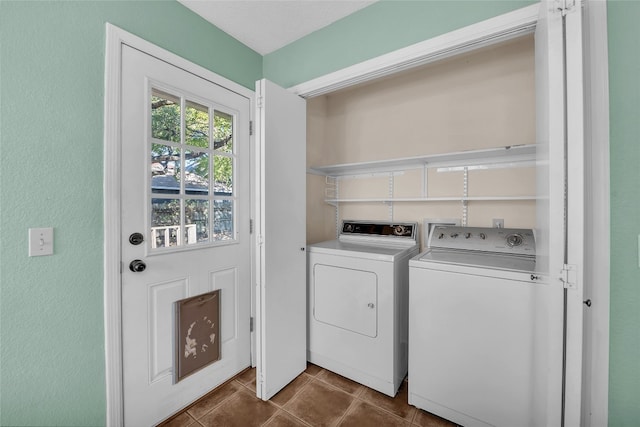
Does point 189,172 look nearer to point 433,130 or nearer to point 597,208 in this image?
point 433,130

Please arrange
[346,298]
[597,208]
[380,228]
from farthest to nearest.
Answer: [380,228] < [346,298] < [597,208]

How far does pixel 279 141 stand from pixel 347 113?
3.73 ft

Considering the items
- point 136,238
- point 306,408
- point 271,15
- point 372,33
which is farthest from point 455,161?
point 136,238

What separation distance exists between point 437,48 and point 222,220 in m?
1.68

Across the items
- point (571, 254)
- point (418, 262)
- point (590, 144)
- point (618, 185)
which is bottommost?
point (418, 262)

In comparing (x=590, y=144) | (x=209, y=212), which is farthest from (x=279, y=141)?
(x=590, y=144)

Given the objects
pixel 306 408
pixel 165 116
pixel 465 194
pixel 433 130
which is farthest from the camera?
pixel 433 130

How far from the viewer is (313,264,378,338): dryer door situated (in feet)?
5.82

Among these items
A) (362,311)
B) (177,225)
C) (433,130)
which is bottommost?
(362,311)

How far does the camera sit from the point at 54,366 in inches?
46.7

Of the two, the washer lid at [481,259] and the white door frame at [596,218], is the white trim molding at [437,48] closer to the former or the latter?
the white door frame at [596,218]

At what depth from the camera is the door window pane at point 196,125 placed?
65.2 inches

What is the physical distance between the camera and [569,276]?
2.93 ft

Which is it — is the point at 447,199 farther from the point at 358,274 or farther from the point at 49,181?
the point at 49,181
